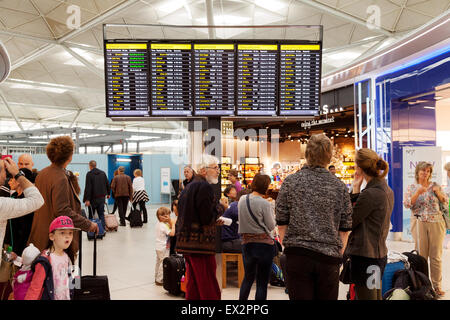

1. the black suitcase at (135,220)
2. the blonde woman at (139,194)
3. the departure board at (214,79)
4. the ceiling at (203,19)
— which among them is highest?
the ceiling at (203,19)

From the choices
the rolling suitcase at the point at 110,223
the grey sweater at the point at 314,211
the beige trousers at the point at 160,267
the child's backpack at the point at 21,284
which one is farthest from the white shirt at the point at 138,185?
the grey sweater at the point at 314,211

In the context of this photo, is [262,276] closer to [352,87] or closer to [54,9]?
[352,87]

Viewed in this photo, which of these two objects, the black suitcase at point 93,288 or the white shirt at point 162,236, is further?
the white shirt at point 162,236

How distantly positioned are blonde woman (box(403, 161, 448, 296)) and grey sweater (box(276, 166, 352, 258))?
9.29ft

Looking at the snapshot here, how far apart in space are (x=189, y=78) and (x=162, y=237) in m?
2.73

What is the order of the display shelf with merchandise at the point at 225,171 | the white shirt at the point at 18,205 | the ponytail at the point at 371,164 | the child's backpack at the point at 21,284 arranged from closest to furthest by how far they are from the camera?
the white shirt at the point at 18,205, the child's backpack at the point at 21,284, the ponytail at the point at 371,164, the display shelf with merchandise at the point at 225,171

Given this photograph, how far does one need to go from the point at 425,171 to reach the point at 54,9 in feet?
36.9

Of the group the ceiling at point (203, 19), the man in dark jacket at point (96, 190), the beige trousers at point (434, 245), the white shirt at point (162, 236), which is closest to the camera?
the beige trousers at point (434, 245)

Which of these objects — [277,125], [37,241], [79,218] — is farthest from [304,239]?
[277,125]

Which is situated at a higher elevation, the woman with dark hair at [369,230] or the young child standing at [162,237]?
the woman with dark hair at [369,230]

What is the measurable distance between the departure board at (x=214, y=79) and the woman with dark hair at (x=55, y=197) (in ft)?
4.16

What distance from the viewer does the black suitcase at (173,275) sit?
5023 millimetres

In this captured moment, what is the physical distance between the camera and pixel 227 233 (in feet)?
18.2

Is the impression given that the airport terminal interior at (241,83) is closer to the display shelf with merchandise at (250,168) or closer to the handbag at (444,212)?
the display shelf with merchandise at (250,168)
